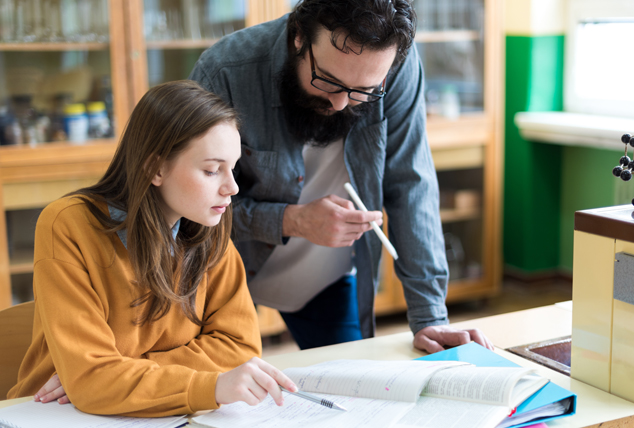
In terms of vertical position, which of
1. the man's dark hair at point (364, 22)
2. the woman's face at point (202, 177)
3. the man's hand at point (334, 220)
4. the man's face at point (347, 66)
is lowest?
the man's hand at point (334, 220)

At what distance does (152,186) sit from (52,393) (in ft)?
1.20

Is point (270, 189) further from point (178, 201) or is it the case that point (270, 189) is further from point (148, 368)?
point (148, 368)

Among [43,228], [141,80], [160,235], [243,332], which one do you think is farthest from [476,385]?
[141,80]

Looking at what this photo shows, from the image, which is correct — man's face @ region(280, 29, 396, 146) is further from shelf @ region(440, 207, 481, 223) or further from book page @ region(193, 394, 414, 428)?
shelf @ region(440, 207, 481, 223)

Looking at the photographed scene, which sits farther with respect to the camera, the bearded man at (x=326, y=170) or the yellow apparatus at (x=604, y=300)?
the bearded man at (x=326, y=170)

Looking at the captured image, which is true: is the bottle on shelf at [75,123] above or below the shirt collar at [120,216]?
above

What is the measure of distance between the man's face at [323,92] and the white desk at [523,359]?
0.48 metres

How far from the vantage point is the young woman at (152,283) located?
1.00 meters

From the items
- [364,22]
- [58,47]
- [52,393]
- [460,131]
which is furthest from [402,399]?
[460,131]

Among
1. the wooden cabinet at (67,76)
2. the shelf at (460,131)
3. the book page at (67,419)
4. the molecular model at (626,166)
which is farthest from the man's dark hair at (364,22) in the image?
the shelf at (460,131)

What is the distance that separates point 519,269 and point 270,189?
255 centimetres

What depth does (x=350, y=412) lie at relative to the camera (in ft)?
3.22

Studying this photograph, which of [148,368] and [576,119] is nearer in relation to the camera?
[148,368]

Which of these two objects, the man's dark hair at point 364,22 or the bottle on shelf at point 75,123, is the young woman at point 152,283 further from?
the bottle on shelf at point 75,123
